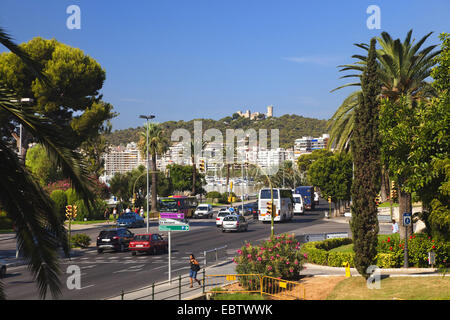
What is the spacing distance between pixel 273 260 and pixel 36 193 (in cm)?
1734

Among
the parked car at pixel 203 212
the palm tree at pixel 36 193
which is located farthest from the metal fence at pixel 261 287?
the parked car at pixel 203 212

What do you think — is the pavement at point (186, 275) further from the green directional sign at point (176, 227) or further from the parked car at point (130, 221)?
the parked car at point (130, 221)

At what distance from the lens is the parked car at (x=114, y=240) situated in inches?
1506

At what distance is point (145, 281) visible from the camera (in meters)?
24.9

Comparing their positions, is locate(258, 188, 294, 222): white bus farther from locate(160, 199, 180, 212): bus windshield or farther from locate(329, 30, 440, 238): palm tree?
locate(329, 30, 440, 238): palm tree

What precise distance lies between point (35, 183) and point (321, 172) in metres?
64.4

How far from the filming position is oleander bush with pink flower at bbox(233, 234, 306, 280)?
2245 cm

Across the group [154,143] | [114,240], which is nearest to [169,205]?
[154,143]

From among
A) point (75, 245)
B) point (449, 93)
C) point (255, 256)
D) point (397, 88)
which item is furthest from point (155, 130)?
point (449, 93)

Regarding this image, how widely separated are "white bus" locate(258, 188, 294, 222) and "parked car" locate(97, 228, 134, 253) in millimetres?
23728

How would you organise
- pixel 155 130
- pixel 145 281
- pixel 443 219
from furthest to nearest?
pixel 155 130
pixel 145 281
pixel 443 219

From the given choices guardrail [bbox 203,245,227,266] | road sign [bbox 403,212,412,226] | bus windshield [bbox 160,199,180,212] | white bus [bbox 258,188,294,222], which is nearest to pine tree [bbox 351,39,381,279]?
road sign [bbox 403,212,412,226]
